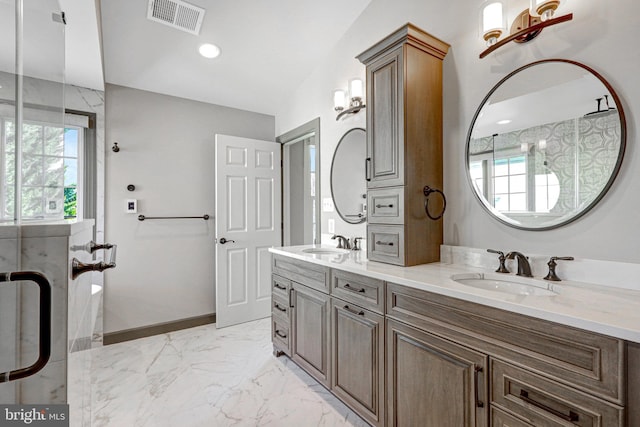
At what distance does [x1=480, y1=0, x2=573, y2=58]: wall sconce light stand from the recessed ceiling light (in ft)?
6.55

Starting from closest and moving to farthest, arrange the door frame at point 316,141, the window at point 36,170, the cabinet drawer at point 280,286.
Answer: the window at point 36,170 → the cabinet drawer at point 280,286 → the door frame at point 316,141

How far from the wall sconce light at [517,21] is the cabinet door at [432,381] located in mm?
1421

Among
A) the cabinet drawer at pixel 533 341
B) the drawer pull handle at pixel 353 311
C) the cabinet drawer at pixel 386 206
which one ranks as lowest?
the drawer pull handle at pixel 353 311

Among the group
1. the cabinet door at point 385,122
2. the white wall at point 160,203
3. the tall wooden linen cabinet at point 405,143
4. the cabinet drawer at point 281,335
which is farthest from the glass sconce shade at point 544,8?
the white wall at point 160,203

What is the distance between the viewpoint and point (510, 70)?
1551 millimetres

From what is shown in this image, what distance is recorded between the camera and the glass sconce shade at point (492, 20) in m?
1.46

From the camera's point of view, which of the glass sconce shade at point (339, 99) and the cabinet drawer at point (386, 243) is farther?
the glass sconce shade at point (339, 99)

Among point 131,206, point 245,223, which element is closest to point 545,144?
point 245,223

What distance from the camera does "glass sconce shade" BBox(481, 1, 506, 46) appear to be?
1461mm

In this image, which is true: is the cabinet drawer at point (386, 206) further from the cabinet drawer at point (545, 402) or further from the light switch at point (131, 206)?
the light switch at point (131, 206)

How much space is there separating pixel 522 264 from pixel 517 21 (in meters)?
1.19

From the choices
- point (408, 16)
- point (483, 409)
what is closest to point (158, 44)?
point (408, 16)

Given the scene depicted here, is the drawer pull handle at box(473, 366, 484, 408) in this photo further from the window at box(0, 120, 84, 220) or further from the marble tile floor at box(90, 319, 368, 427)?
the window at box(0, 120, 84, 220)

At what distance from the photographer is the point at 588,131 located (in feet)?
4.29
